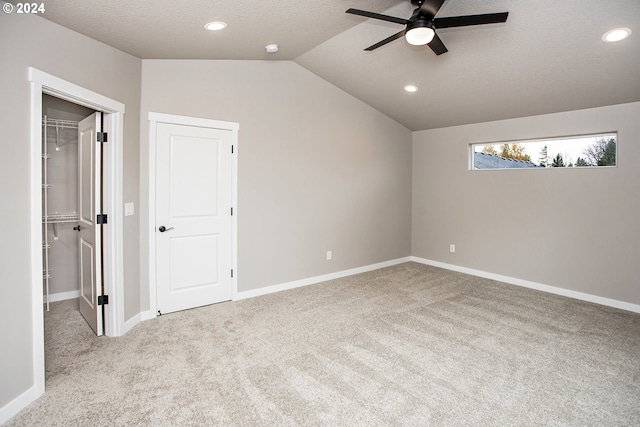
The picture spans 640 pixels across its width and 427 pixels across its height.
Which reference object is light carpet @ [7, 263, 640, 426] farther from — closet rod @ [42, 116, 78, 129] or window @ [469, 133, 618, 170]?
closet rod @ [42, 116, 78, 129]

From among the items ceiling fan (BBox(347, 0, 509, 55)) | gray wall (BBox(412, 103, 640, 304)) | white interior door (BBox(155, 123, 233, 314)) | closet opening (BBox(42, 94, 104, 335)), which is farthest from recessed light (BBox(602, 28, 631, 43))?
closet opening (BBox(42, 94, 104, 335))

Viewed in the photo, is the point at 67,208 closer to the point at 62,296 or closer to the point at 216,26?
the point at 62,296

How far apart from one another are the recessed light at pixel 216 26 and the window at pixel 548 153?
4.21m

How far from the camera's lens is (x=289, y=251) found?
15.3 ft

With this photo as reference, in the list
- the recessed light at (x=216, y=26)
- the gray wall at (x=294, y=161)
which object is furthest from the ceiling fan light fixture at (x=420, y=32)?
the gray wall at (x=294, y=161)

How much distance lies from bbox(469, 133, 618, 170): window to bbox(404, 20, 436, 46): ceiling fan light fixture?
3192 millimetres

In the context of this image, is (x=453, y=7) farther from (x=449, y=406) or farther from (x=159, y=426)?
(x=159, y=426)

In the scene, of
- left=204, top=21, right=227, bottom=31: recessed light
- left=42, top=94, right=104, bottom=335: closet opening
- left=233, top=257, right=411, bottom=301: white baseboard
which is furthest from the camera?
left=233, top=257, right=411, bottom=301: white baseboard

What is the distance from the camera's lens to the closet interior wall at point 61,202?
3.97m

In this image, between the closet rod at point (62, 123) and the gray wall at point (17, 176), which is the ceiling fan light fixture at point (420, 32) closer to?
the gray wall at point (17, 176)

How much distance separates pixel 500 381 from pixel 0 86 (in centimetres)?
382

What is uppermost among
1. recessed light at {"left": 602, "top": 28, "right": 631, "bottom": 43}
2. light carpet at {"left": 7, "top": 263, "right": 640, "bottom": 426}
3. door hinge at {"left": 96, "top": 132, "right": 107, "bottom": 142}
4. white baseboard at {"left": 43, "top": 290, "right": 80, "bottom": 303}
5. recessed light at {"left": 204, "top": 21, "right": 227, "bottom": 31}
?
recessed light at {"left": 204, "top": 21, "right": 227, "bottom": 31}

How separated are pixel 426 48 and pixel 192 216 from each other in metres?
3.12

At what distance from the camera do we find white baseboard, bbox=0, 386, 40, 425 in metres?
2.01
